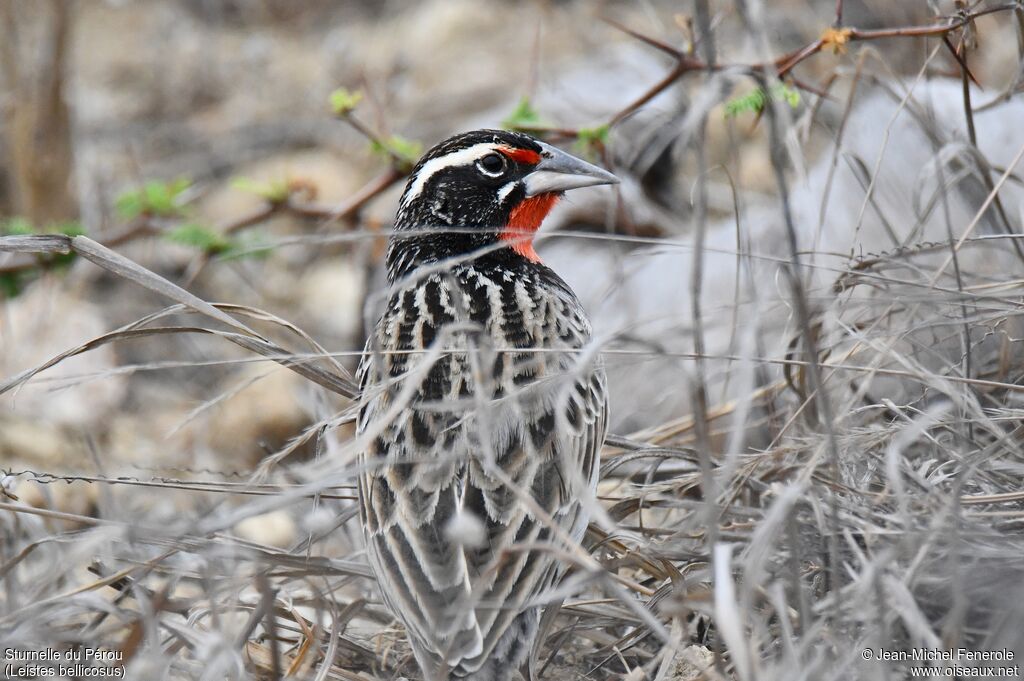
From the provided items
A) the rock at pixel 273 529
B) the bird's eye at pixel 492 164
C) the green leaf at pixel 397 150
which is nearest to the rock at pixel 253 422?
the rock at pixel 273 529

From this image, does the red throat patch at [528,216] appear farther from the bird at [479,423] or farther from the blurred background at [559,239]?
the blurred background at [559,239]

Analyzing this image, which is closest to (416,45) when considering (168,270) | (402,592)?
(168,270)

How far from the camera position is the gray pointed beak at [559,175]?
4.47m

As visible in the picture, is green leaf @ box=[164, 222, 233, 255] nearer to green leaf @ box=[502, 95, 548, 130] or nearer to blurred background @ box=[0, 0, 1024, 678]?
blurred background @ box=[0, 0, 1024, 678]

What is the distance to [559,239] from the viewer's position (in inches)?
298

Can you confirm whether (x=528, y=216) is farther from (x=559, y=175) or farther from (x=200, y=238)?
(x=200, y=238)

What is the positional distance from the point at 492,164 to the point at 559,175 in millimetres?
261

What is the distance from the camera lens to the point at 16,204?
8578 mm

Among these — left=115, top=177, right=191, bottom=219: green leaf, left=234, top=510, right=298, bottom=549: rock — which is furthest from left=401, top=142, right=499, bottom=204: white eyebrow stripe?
left=234, top=510, right=298, bottom=549: rock

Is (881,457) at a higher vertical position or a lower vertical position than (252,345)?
lower

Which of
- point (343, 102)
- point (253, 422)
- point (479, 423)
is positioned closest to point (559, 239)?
point (253, 422)

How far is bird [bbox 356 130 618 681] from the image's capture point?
3.08m

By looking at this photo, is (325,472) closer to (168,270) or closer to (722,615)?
(722,615)

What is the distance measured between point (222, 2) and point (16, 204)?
3619 mm
